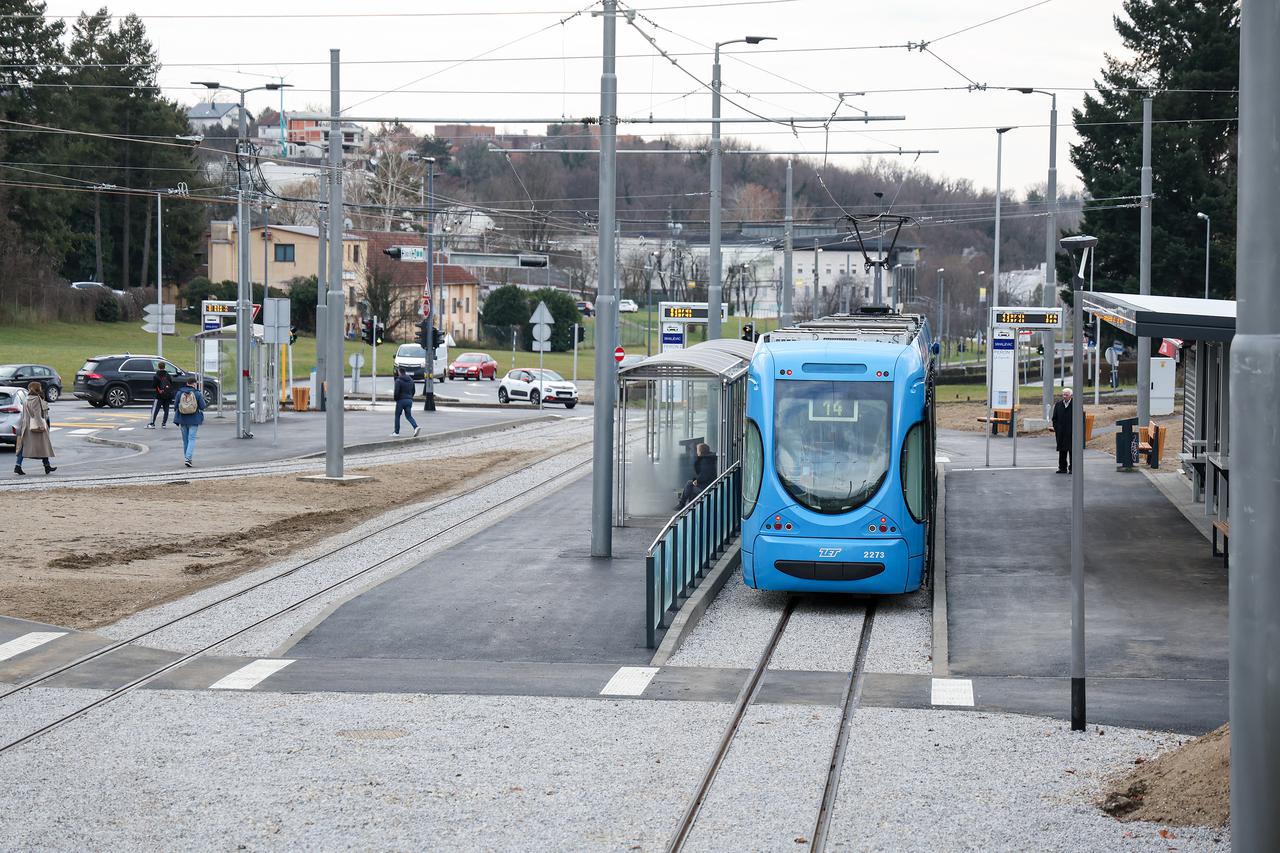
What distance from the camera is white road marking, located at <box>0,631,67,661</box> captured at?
44.3 feet

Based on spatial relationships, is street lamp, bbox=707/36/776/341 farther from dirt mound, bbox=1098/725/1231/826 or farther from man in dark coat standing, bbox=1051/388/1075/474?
dirt mound, bbox=1098/725/1231/826

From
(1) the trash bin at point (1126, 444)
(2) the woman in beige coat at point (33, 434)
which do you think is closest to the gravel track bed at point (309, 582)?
(2) the woman in beige coat at point (33, 434)

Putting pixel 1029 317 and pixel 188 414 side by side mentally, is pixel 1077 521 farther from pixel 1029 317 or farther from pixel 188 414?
pixel 188 414

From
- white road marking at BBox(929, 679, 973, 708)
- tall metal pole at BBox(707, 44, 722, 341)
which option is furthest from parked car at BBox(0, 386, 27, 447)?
white road marking at BBox(929, 679, 973, 708)

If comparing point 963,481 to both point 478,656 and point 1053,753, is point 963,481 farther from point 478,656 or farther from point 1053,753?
point 1053,753

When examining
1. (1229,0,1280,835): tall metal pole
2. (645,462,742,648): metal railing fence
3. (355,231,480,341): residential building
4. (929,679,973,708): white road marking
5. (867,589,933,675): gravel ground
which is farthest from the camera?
(355,231,480,341): residential building

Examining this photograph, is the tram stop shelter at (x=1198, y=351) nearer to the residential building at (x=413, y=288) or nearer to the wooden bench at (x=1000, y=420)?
the wooden bench at (x=1000, y=420)

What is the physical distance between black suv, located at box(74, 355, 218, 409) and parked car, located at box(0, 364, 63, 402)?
111 centimetres

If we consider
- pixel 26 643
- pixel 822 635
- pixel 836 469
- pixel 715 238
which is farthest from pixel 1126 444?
pixel 26 643

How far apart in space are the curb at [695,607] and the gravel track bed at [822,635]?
0.90m

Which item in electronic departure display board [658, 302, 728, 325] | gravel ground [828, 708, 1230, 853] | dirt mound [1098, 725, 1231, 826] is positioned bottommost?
gravel ground [828, 708, 1230, 853]

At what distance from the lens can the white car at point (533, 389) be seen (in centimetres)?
5891

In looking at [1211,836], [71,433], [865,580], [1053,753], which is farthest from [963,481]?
[71,433]

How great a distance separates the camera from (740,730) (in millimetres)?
10953
